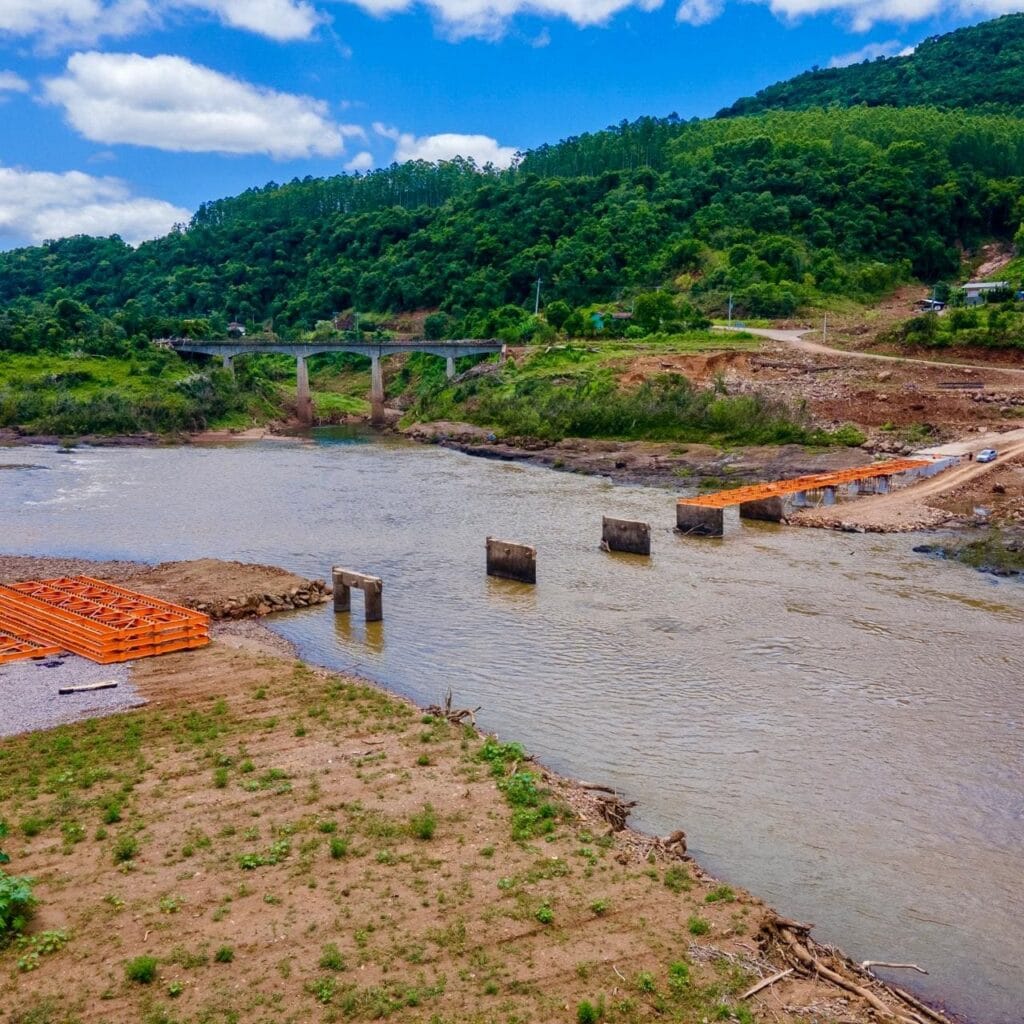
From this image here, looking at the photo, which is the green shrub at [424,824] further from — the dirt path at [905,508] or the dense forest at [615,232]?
the dense forest at [615,232]

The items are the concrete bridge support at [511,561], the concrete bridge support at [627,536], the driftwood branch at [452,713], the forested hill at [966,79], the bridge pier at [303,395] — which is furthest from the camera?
the forested hill at [966,79]

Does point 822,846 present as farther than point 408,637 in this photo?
No

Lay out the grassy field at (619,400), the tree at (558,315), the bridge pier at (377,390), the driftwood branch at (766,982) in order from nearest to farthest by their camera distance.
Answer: the driftwood branch at (766,982)
the grassy field at (619,400)
the tree at (558,315)
the bridge pier at (377,390)

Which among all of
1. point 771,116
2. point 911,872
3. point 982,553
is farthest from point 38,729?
point 771,116

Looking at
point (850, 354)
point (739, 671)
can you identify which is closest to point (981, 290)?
point (850, 354)

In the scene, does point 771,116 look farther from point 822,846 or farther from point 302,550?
point 822,846

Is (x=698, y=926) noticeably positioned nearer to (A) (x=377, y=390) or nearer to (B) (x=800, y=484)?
(B) (x=800, y=484)

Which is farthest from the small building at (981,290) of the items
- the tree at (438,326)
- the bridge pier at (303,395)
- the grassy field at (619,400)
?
the bridge pier at (303,395)

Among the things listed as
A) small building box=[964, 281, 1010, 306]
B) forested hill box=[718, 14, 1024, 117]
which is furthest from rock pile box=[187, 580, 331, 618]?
forested hill box=[718, 14, 1024, 117]
